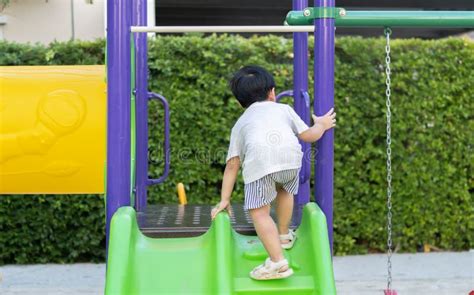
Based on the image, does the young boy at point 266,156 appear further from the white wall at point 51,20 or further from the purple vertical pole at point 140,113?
the white wall at point 51,20

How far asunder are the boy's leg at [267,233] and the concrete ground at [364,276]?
2.47 meters

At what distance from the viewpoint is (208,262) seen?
2.78 metres

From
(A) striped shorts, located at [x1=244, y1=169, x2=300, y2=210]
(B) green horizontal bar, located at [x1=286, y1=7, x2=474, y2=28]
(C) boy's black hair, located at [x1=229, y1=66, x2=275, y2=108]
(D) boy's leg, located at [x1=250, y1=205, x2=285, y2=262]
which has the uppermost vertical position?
(B) green horizontal bar, located at [x1=286, y1=7, x2=474, y2=28]

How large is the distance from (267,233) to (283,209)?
0.20 metres

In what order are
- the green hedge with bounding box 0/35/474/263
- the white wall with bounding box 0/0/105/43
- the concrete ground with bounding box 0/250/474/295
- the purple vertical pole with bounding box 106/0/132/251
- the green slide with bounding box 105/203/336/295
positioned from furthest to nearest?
1. the white wall with bounding box 0/0/105/43
2. the green hedge with bounding box 0/35/474/263
3. the concrete ground with bounding box 0/250/474/295
4. the purple vertical pole with bounding box 106/0/132/251
5. the green slide with bounding box 105/203/336/295

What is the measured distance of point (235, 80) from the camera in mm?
2850

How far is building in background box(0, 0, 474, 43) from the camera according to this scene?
24.0 ft

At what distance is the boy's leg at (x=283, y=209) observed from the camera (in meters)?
2.88

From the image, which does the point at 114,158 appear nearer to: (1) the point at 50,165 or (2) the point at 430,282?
(1) the point at 50,165

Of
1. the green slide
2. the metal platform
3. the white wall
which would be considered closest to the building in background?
the white wall

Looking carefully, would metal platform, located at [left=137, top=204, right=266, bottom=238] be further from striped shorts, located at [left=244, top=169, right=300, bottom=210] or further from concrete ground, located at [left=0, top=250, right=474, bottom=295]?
concrete ground, located at [left=0, top=250, right=474, bottom=295]

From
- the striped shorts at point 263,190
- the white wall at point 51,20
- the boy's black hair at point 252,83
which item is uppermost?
the white wall at point 51,20

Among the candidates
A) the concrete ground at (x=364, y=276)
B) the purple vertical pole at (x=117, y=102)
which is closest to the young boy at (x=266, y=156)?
the purple vertical pole at (x=117, y=102)

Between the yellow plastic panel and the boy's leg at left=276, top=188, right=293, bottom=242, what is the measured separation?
1354 mm
